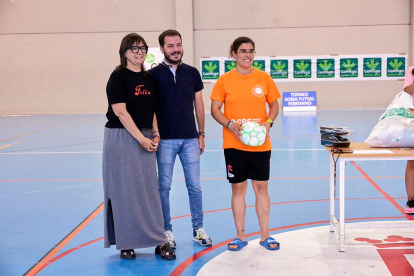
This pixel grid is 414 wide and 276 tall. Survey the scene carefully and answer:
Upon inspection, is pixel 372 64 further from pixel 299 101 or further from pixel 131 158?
pixel 131 158

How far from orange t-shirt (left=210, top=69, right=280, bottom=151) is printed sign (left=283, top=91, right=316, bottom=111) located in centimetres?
1490

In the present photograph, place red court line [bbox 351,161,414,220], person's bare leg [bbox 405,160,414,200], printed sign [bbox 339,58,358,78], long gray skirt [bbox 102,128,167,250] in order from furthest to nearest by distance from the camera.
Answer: printed sign [bbox 339,58,358,78] → red court line [bbox 351,161,414,220] → person's bare leg [bbox 405,160,414,200] → long gray skirt [bbox 102,128,167,250]

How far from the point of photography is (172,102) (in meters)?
4.10

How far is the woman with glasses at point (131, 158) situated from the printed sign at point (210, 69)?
51.1 ft

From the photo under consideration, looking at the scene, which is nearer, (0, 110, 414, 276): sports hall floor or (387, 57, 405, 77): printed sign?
(0, 110, 414, 276): sports hall floor

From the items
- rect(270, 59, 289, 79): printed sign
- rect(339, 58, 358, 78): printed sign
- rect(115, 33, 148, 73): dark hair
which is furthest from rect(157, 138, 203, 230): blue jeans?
rect(339, 58, 358, 78): printed sign

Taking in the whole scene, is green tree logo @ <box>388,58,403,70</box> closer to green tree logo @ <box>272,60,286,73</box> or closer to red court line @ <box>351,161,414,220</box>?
green tree logo @ <box>272,60,286,73</box>

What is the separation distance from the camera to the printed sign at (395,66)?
60.7 feet

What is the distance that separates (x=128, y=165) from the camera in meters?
3.82

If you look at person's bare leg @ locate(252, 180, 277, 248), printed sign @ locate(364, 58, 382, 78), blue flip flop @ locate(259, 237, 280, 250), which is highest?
printed sign @ locate(364, 58, 382, 78)

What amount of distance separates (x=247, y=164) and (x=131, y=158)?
976mm

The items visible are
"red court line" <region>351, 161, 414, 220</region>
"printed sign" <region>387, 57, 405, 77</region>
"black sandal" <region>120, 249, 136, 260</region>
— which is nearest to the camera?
"black sandal" <region>120, 249, 136, 260</region>

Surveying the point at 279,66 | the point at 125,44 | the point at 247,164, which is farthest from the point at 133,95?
the point at 279,66

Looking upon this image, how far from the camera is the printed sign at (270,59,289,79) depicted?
19.0 metres
